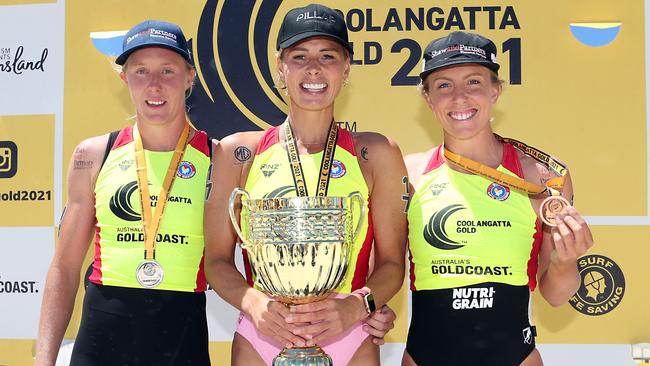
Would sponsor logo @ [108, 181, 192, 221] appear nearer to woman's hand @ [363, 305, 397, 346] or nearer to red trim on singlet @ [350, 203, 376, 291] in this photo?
red trim on singlet @ [350, 203, 376, 291]

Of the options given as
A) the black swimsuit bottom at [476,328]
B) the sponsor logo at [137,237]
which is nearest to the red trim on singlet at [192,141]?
the sponsor logo at [137,237]

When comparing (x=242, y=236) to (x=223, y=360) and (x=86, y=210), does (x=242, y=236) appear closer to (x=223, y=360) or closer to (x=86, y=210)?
Result: (x=86, y=210)

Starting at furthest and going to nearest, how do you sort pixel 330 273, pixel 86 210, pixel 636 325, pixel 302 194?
pixel 636 325, pixel 86 210, pixel 302 194, pixel 330 273

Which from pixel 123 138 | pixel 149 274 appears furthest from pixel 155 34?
pixel 149 274

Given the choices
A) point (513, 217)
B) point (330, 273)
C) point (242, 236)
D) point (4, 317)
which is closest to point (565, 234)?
point (513, 217)

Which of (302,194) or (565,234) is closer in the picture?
(565,234)

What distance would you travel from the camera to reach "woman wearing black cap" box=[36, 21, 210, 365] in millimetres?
2383

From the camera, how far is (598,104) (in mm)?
3607

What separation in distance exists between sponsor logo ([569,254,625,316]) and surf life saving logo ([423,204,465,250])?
1.51 m

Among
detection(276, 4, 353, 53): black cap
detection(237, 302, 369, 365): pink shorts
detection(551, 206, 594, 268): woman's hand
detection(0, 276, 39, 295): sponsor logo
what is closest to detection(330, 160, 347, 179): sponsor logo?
detection(276, 4, 353, 53): black cap

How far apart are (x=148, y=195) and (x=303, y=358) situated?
82cm

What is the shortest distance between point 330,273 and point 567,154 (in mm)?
2057

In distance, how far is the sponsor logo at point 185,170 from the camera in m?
2.50

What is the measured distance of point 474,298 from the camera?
2344 mm
